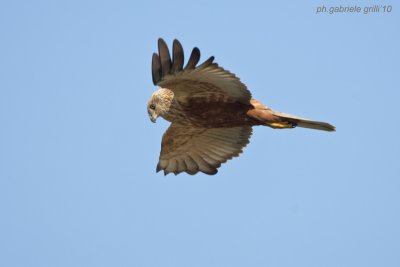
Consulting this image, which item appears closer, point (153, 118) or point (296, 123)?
point (296, 123)

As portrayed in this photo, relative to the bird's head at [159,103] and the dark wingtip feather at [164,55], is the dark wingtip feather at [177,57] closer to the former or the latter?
the dark wingtip feather at [164,55]

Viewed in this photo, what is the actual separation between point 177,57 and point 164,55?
0.55 ft

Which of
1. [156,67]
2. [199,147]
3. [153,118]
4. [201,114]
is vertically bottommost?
[199,147]

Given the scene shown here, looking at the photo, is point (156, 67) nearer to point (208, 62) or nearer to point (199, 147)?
point (208, 62)

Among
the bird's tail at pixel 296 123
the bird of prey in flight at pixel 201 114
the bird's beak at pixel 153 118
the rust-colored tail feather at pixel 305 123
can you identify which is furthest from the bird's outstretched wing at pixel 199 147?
the rust-colored tail feather at pixel 305 123

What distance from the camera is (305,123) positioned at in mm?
10344

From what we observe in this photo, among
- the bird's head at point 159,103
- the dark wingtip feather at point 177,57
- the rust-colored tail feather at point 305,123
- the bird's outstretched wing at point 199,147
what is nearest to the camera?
the dark wingtip feather at point 177,57

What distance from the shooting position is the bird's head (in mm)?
10627

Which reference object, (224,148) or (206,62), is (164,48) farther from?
(224,148)

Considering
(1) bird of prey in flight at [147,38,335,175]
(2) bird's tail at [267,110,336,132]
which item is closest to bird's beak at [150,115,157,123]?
(1) bird of prey in flight at [147,38,335,175]

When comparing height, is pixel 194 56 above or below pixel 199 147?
above

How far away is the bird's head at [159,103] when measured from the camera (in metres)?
10.6

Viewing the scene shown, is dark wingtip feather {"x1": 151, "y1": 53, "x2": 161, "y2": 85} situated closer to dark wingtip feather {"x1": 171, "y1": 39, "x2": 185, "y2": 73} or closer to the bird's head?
dark wingtip feather {"x1": 171, "y1": 39, "x2": 185, "y2": 73}

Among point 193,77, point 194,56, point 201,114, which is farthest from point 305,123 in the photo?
point 194,56
